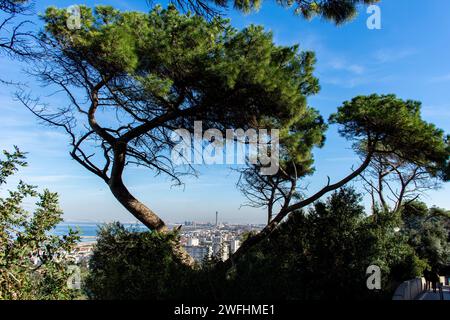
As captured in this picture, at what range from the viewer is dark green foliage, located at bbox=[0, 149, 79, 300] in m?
2.39

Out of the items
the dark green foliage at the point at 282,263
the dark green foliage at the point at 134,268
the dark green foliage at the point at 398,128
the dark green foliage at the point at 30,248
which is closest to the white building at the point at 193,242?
the dark green foliage at the point at 134,268

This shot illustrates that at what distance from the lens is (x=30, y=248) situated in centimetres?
256

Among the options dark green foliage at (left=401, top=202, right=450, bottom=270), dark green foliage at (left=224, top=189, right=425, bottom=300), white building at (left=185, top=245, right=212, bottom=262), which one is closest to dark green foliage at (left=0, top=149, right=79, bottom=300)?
dark green foliage at (left=224, top=189, right=425, bottom=300)

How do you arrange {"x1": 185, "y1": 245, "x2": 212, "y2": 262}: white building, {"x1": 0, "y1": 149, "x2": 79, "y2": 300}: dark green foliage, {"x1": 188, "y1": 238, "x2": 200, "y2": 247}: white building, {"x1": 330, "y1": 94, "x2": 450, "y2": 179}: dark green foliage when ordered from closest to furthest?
1. {"x1": 0, "y1": 149, "x2": 79, "y2": 300}: dark green foliage
2. {"x1": 185, "y1": 245, "x2": 212, "y2": 262}: white building
3. {"x1": 330, "y1": 94, "x2": 450, "y2": 179}: dark green foliage
4. {"x1": 188, "y1": 238, "x2": 200, "y2": 247}: white building

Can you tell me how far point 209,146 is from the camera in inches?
301

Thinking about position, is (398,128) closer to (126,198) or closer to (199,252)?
(199,252)

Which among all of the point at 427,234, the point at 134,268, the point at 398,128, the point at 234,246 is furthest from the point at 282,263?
the point at 427,234

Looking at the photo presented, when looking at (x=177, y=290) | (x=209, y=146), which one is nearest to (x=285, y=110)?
(x=209, y=146)

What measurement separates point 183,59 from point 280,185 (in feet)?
16.9

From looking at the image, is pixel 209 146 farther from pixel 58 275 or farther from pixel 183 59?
pixel 58 275

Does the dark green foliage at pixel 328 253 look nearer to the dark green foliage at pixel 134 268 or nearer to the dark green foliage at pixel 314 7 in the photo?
the dark green foliage at pixel 134 268

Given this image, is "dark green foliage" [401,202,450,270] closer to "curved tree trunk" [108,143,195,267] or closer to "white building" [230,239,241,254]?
"white building" [230,239,241,254]

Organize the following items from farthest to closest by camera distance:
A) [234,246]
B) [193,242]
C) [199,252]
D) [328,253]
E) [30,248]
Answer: [234,246], [193,242], [199,252], [328,253], [30,248]

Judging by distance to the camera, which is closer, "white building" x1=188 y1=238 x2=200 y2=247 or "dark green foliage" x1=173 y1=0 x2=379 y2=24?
"dark green foliage" x1=173 y1=0 x2=379 y2=24
